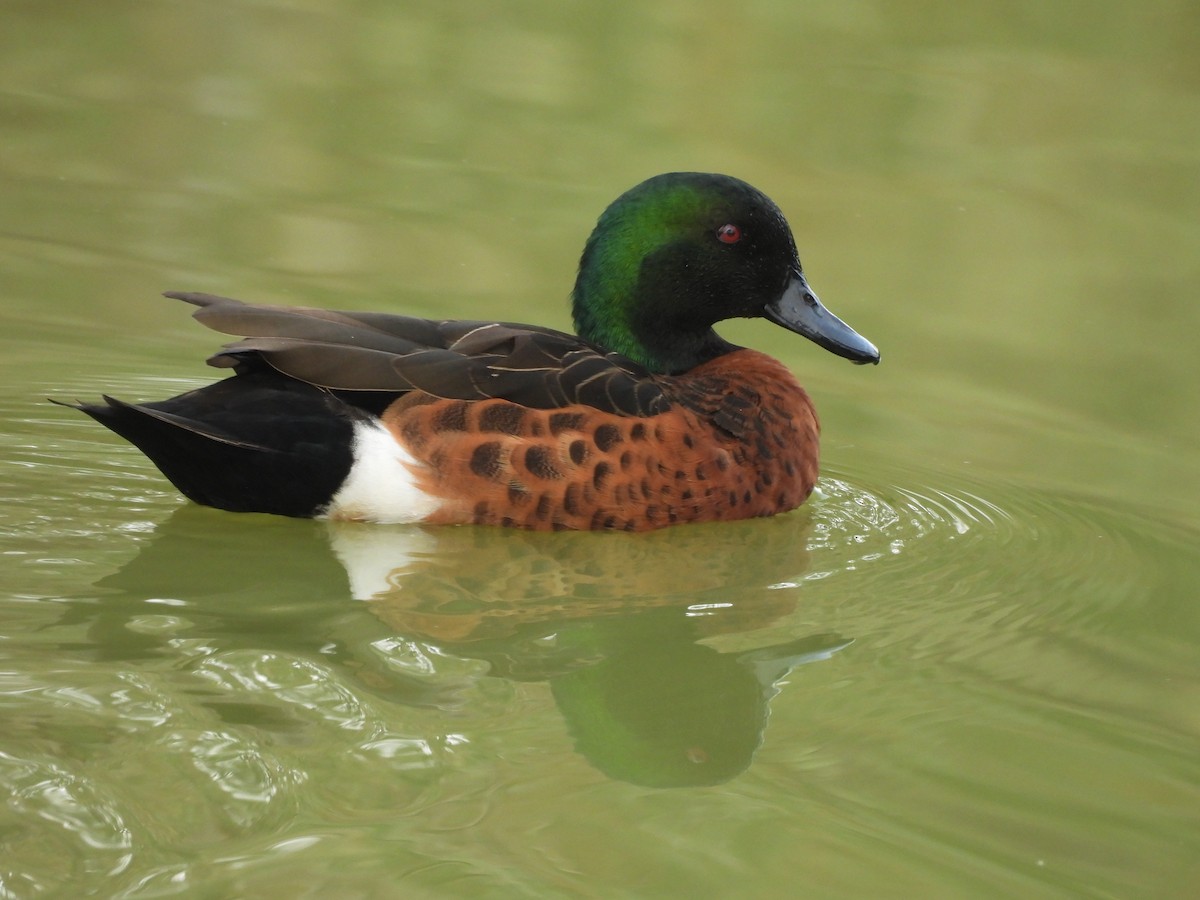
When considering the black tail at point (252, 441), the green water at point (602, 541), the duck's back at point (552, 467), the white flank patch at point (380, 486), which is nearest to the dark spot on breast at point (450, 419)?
the duck's back at point (552, 467)

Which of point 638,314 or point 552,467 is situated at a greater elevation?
point 638,314

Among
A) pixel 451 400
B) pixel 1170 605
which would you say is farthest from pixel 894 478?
pixel 451 400

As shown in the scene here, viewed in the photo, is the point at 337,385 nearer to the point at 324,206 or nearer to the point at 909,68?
the point at 324,206

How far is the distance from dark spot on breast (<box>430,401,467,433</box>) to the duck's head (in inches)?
29.1

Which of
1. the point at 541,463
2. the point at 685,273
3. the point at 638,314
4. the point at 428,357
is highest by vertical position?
the point at 685,273

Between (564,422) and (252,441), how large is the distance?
37.1 inches

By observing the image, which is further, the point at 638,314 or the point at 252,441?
the point at 638,314

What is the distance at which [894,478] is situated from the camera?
609 centimetres

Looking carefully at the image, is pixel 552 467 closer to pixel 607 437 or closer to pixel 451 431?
pixel 607 437

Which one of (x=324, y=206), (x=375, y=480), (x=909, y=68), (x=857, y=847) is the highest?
(x=909, y=68)

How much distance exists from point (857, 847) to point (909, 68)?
28.4ft

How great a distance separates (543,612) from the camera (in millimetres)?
4660

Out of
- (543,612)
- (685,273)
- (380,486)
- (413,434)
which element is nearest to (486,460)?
(413,434)

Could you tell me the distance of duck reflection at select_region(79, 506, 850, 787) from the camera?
408 centimetres
